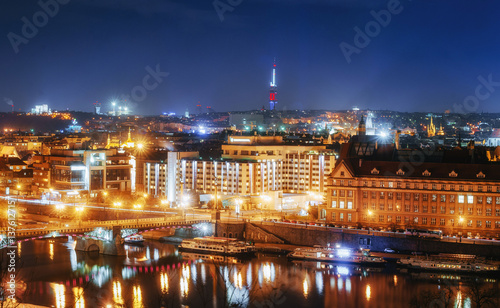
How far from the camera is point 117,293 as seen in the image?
919 inches

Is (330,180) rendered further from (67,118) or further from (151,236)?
(67,118)

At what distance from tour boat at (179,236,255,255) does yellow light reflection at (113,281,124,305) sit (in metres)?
6.15

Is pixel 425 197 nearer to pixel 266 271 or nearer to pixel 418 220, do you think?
pixel 418 220

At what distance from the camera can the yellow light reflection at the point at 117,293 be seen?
73.2ft

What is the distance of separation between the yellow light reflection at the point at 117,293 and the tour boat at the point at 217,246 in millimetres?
6148

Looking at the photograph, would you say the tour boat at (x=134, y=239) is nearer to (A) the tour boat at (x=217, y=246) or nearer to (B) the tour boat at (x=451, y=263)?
(A) the tour boat at (x=217, y=246)

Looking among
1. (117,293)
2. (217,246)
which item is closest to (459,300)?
(117,293)

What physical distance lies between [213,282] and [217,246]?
5.46m

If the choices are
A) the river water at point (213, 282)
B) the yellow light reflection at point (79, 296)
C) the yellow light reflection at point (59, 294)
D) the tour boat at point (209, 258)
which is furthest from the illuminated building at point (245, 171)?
the yellow light reflection at point (79, 296)

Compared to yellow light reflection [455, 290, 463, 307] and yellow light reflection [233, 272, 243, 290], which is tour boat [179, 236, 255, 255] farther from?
yellow light reflection [455, 290, 463, 307]

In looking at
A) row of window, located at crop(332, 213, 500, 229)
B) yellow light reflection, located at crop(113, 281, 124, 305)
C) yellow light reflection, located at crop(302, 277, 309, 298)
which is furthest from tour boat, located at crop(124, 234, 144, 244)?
yellow light reflection, located at crop(302, 277, 309, 298)

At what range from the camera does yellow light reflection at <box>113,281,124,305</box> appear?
22.3 m

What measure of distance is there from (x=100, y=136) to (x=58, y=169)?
50.9 meters

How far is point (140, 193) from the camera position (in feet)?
152
